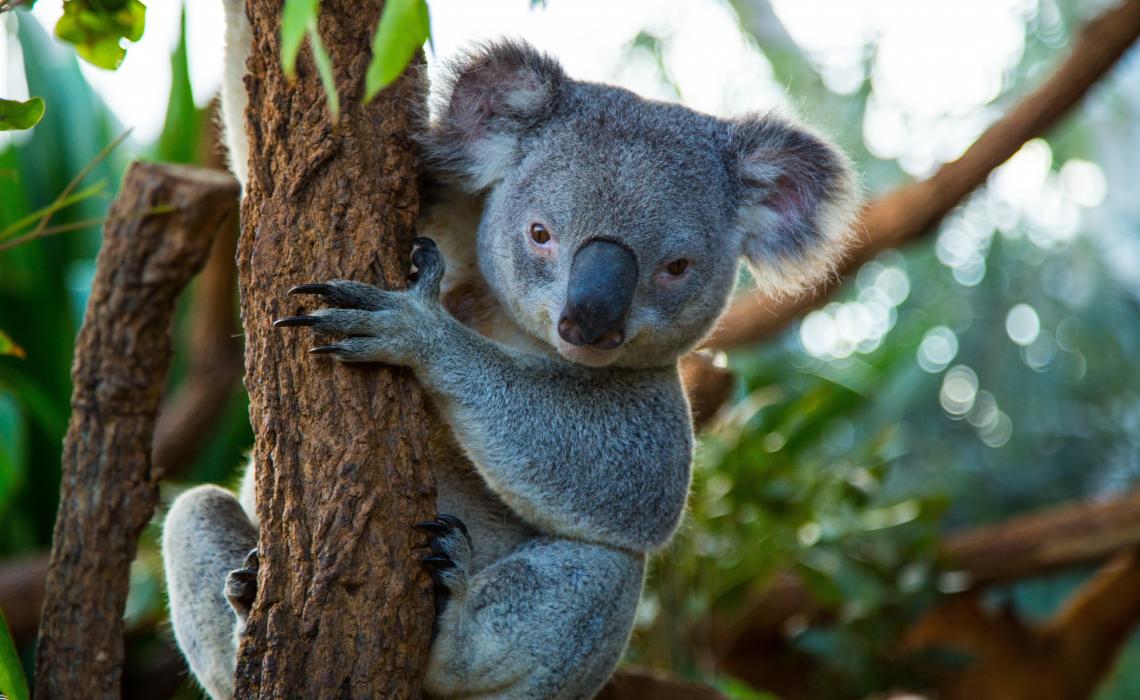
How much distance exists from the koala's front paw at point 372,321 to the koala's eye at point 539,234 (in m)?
0.36

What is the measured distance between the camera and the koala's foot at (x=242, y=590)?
2176 millimetres

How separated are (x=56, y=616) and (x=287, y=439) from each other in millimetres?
1193

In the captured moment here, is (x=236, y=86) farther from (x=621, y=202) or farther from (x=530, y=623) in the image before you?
(x=530, y=623)

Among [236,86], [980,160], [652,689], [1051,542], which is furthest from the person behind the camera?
[1051,542]

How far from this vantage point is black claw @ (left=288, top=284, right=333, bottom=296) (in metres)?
1.96

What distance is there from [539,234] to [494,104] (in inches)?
16.5

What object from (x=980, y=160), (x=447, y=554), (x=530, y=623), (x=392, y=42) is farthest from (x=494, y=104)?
(x=980, y=160)

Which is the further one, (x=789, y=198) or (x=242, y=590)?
(x=789, y=198)

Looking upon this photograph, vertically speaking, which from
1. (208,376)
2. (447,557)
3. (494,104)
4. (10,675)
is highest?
(494,104)

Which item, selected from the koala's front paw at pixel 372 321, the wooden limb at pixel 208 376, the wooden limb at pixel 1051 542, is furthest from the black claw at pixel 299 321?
the wooden limb at pixel 1051 542

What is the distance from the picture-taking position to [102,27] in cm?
229

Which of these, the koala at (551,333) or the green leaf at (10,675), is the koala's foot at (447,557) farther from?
the green leaf at (10,675)

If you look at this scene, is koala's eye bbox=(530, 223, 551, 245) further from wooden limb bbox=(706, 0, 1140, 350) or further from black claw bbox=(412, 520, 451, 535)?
wooden limb bbox=(706, 0, 1140, 350)

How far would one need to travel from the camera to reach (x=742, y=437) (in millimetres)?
5090
